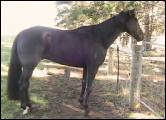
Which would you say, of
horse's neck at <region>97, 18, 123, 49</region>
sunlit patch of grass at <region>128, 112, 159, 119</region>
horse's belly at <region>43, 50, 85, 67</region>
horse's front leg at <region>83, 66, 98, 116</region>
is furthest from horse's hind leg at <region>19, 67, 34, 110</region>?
sunlit patch of grass at <region>128, 112, 159, 119</region>

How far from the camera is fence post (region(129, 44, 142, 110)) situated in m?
5.77

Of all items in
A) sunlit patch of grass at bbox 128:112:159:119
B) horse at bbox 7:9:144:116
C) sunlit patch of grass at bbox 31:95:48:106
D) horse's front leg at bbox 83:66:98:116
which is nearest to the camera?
sunlit patch of grass at bbox 128:112:159:119

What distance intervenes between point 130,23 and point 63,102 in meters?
1.93

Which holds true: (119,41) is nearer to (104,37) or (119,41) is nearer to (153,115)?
(104,37)

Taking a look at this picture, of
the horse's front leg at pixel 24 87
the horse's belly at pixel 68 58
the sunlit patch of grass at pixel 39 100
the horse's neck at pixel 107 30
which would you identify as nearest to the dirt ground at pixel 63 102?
the sunlit patch of grass at pixel 39 100

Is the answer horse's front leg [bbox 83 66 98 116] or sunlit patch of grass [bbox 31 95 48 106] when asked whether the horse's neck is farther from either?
sunlit patch of grass [bbox 31 95 48 106]

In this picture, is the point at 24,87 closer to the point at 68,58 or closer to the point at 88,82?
the point at 68,58

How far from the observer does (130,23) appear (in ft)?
18.3

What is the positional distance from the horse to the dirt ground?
202 mm

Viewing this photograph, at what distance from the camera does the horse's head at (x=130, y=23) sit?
545cm

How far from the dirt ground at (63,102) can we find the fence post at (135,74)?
14.9 inches

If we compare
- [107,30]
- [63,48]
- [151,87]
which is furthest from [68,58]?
[151,87]

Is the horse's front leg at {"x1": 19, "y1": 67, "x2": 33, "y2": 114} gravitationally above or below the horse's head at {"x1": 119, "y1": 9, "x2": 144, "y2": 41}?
below

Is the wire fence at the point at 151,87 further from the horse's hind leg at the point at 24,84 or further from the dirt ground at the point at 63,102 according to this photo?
Answer: the horse's hind leg at the point at 24,84
